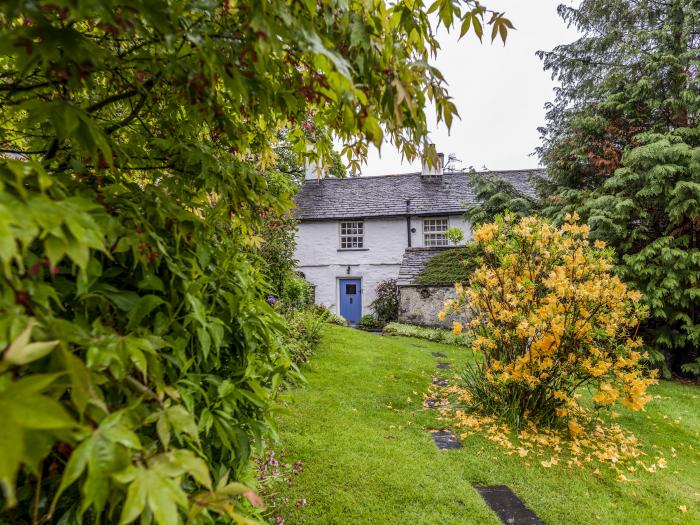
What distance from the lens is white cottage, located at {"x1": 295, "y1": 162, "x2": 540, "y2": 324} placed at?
19.0 m

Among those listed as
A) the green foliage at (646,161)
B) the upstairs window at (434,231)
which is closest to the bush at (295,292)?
the upstairs window at (434,231)

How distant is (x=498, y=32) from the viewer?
69.3 inches

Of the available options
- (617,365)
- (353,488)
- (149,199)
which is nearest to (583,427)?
(617,365)

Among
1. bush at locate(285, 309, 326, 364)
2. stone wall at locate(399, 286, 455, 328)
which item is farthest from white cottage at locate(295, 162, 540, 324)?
bush at locate(285, 309, 326, 364)

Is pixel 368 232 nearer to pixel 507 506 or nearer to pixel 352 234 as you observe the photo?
pixel 352 234

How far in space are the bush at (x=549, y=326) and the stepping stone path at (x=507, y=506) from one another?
61.3 inches

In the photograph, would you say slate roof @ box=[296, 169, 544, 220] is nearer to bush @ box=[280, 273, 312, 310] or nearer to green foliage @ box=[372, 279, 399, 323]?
green foliage @ box=[372, 279, 399, 323]

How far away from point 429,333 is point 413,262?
13.3ft

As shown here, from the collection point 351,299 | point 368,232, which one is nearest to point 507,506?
point 351,299

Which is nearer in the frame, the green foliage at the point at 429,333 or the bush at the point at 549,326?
the bush at the point at 549,326

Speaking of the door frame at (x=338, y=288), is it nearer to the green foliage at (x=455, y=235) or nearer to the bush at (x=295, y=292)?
the green foliage at (x=455, y=235)

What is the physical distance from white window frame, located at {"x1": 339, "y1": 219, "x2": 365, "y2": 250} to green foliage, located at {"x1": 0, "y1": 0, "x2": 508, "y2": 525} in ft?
57.1

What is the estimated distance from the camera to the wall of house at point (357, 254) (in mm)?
18984

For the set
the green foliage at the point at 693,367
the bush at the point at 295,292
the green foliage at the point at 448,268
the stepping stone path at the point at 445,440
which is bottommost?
the green foliage at the point at 693,367
